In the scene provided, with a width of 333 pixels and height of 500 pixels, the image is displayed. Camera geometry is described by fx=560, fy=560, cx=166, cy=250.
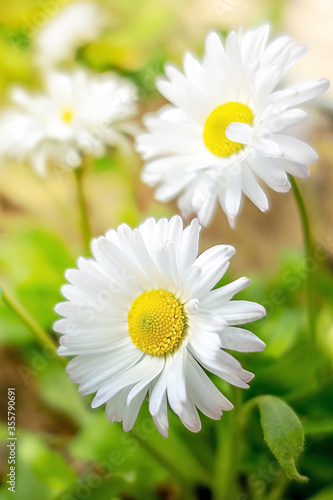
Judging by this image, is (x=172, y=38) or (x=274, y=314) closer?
(x=274, y=314)

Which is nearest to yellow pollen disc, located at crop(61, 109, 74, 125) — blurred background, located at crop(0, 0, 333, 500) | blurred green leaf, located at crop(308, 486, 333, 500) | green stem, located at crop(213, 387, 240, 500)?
blurred background, located at crop(0, 0, 333, 500)

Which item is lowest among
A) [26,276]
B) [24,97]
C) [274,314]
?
[274,314]

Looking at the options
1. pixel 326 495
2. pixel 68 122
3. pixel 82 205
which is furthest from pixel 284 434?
pixel 68 122

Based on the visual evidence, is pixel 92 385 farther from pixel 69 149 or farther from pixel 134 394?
pixel 69 149

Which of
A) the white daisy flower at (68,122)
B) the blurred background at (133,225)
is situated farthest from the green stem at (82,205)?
the blurred background at (133,225)

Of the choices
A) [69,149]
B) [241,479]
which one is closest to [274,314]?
[241,479]

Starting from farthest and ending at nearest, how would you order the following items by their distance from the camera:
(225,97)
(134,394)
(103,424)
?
(103,424) → (225,97) → (134,394)

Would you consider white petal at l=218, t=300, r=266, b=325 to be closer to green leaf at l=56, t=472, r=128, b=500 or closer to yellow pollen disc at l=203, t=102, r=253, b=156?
yellow pollen disc at l=203, t=102, r=253, b=156
